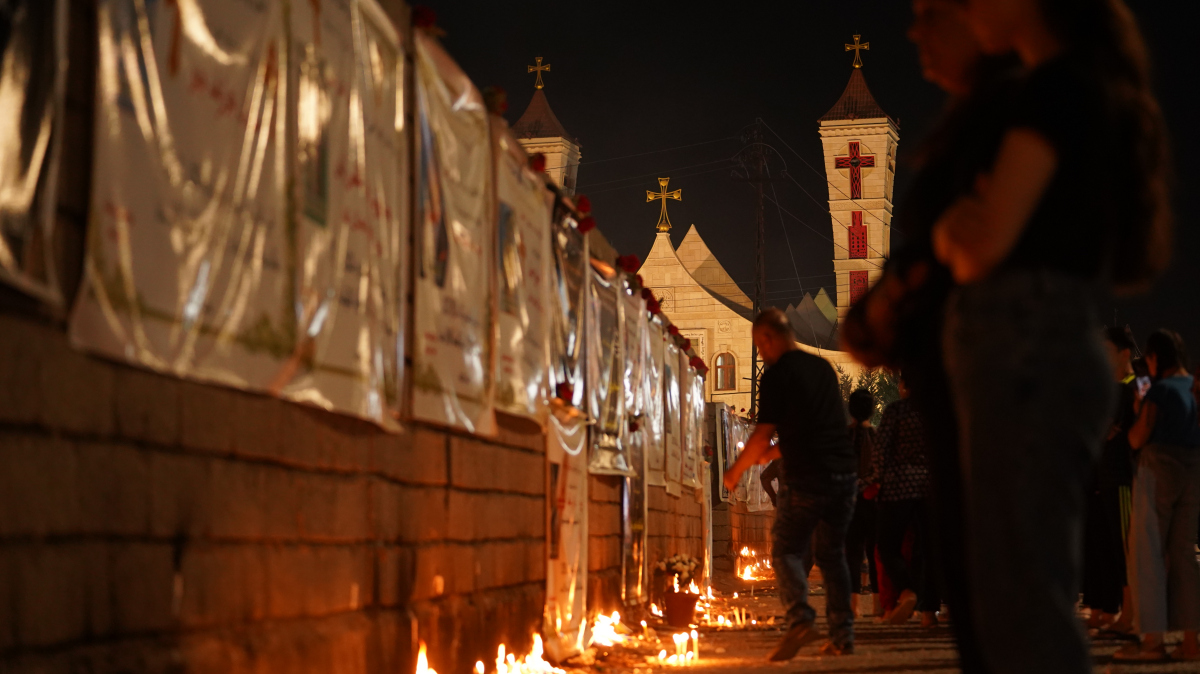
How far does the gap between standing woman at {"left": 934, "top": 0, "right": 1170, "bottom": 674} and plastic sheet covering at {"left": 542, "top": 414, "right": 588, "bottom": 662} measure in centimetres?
452

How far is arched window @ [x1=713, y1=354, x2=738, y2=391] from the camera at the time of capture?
62.4m

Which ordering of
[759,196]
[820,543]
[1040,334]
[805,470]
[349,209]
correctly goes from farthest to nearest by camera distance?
[759,196] → [820,543] → [805,470] → [349,209] → [1040,334]

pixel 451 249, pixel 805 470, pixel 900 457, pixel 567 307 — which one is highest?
pixel 567 307

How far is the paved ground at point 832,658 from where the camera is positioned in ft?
20.1

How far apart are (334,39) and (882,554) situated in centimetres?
685

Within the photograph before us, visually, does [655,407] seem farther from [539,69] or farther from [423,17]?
[539,69]

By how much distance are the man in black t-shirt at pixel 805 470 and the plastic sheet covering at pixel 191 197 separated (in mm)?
3995

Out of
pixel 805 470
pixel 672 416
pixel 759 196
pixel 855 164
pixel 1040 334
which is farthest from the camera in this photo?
pixel 855 164

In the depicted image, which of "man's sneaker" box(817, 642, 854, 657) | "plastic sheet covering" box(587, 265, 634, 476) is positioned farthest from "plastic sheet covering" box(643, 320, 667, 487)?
"man's sneaker" box(817, 642, 854, 657)

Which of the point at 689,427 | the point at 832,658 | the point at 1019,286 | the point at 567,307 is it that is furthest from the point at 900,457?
the point at 1019,286

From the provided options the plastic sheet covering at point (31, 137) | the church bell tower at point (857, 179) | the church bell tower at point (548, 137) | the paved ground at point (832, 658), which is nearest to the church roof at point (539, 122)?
the church bell tower at point (548, 137)

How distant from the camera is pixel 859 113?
68.4 metres

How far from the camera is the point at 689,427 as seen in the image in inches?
532

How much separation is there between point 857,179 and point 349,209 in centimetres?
6637
